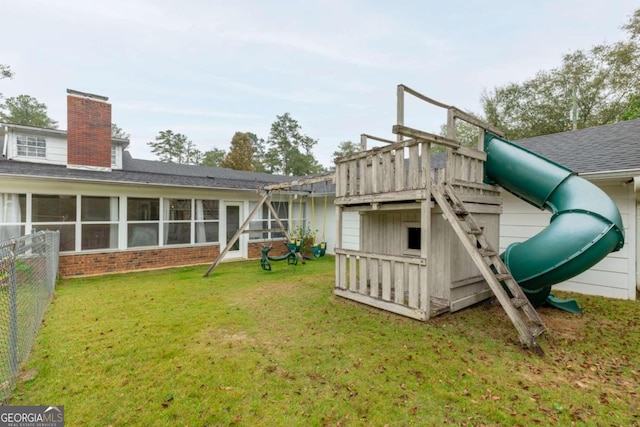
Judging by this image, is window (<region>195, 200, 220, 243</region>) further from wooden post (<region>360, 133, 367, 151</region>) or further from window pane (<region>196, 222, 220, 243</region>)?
wooden post (<region>360, 133, 367, 151</region>)

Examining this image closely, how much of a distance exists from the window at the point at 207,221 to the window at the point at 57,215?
124 inches

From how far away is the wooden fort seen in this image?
3.95m

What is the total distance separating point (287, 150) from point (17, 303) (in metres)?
31.5

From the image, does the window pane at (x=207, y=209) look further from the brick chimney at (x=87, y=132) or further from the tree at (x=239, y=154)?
the tree at (x=239, y=154)

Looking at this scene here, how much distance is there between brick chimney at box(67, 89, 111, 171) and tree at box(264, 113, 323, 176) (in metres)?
24.1

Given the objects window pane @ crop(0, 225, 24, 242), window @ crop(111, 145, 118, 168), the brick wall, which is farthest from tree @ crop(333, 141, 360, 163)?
window pane @ crop(0, 225, 24, 242)

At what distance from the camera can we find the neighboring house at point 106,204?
23.0 ft

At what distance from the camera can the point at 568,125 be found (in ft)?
64.3

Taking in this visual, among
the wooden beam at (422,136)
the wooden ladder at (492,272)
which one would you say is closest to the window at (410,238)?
the wooden ladder at (492,272)

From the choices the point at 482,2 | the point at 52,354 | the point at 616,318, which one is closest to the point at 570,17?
the point at 482,2

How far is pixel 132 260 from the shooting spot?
26.9 feet

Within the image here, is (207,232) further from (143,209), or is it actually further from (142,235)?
(143,209)

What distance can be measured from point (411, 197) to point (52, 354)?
16.5 feet

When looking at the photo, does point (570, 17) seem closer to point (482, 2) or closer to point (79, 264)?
point (482, 2)
